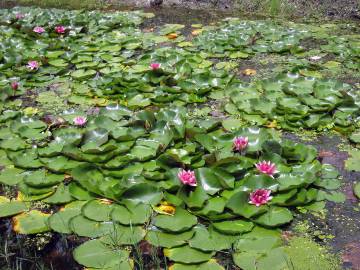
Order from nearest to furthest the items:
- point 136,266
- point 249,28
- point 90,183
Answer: point 136,266 → point 90,183 → point 249,28

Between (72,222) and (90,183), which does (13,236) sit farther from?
(90,183)

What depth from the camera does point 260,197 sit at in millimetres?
2471

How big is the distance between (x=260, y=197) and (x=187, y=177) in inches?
17.4

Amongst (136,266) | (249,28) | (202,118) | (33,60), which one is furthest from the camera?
(249,28)

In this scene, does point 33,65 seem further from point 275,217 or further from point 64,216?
point 275,217

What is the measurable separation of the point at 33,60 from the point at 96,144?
89.3 inches

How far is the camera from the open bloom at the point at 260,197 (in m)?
2.46

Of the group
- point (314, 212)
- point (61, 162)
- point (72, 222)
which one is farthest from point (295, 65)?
point (72, 222)

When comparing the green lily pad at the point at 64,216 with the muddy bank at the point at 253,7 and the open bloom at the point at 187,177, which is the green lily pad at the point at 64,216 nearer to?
the open bloom at the point at 187,177

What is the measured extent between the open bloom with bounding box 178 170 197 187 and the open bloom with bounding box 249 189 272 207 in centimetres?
34

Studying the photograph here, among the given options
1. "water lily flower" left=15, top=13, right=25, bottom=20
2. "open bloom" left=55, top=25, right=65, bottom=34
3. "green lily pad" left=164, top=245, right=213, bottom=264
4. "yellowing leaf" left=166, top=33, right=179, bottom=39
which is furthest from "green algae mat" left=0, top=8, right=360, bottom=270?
"water lily flower" left=15, top=13, right=25, bottom=20

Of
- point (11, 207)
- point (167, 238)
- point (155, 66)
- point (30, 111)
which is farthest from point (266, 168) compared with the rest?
point (30, 111)

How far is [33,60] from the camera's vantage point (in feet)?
16.0

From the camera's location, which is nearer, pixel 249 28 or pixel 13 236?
pixel 13 236
